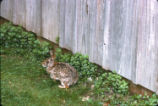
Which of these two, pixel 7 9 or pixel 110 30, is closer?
pixel 110 30

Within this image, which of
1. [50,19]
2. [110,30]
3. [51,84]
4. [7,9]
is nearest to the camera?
[110,30]

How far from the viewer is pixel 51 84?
6469mm

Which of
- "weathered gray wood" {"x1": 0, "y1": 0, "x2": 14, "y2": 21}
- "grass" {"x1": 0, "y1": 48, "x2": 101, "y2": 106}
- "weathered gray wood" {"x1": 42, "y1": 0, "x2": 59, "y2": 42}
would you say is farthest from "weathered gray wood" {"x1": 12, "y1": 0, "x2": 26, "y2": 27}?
"grass" {"x1": 0, "y1": 48, "x2": 101, "y2": 106}

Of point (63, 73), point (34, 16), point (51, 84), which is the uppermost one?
point (34, 16)

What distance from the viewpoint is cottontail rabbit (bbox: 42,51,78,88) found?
6.28m

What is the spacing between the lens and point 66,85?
6.29 m

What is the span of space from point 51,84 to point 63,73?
13.7 inches

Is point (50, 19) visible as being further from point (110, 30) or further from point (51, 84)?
point (110, 30)

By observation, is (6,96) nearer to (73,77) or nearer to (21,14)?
(73,77)

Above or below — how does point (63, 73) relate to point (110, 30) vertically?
below

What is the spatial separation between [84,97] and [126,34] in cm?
125

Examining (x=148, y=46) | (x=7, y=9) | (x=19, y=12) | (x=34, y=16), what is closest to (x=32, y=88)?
(x=148, y=46)

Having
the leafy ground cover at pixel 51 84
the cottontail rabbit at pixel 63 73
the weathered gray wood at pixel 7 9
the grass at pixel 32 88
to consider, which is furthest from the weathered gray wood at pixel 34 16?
the cottontail rabbit at pixel 63 73

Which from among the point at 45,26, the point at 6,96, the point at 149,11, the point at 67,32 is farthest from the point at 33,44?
the point at 149,11
